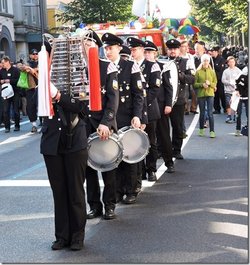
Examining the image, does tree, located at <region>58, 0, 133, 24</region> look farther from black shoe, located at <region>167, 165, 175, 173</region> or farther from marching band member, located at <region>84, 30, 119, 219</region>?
marching band member, located at <region>84, 30, 119, 219</region>

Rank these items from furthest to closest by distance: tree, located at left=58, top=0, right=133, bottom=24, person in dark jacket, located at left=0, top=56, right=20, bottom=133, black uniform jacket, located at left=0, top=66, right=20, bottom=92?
tree, located at left=58, top=0, right=133, bottom=24
black uniform jacket, located at left=0, top=66, right=20, bottom=92
person in dark jacket, located at left=0, top=56, right=20, bottom=133

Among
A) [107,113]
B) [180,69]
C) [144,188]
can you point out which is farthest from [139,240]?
[180,69]

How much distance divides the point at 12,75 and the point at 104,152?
9.86m

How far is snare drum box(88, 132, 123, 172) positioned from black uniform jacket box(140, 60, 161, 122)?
1961mm

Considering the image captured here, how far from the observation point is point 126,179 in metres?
7.05

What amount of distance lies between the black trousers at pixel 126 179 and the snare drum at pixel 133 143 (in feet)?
0.44

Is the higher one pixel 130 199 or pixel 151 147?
pixel 151 147

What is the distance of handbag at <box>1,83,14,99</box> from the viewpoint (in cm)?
1498

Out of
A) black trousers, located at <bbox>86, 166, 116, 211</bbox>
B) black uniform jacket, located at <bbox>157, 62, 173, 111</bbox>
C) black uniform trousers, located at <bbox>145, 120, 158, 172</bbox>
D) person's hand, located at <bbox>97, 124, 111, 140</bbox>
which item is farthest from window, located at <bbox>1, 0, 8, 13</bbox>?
person's hand, located at <bbox>97, 124, 111, 140</bbox>

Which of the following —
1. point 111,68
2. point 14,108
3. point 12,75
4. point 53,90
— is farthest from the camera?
point 12,75

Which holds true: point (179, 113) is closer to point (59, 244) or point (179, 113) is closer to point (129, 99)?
point (129, 99)

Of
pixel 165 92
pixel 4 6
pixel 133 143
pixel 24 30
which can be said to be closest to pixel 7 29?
pixel 4 6

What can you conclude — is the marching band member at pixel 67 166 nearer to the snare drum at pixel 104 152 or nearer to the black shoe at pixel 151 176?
the snare drum at pixel 104 152

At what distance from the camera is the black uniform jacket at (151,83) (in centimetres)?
802
